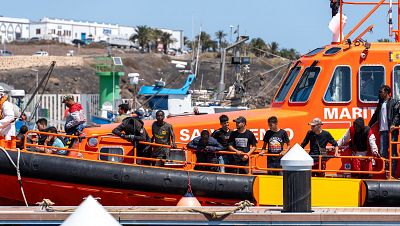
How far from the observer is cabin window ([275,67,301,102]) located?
13.1 meters

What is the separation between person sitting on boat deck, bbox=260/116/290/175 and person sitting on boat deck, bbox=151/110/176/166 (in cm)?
124

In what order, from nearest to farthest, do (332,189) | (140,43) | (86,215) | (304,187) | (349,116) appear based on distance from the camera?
(86,215) → (304,187) → (332,189) → (349,116) → (140,43)

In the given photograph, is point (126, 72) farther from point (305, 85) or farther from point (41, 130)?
point (305, 85)

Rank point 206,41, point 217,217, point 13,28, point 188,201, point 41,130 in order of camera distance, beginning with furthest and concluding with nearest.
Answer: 1. point 13,28
2. point 206,41
3. point 41,130
4. point 188,201
5. point 217,217

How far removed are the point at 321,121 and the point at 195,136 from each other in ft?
5.66

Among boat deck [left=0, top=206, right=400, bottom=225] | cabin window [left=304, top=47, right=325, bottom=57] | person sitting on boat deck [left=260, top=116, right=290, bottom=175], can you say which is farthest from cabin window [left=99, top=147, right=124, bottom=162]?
cabin window [left=304, top=47, right=325, bottom=57]

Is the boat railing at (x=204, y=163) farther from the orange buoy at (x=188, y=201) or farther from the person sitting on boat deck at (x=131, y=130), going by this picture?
the orange buoy at (x=188, y=201)

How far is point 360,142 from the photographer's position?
12.0 m

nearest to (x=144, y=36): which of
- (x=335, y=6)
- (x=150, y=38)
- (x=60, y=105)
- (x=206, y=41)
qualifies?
(x=150, y=38)

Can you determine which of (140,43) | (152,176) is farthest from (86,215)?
(140,43)

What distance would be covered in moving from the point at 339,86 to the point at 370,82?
0.41 metres

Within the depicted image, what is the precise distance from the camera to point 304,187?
9.84m

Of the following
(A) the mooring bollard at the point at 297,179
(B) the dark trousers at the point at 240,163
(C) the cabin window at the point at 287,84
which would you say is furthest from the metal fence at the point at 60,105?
(A) the mooring bollard at the point at 297,179

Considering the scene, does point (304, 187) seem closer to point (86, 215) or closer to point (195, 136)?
point (195, 136)
